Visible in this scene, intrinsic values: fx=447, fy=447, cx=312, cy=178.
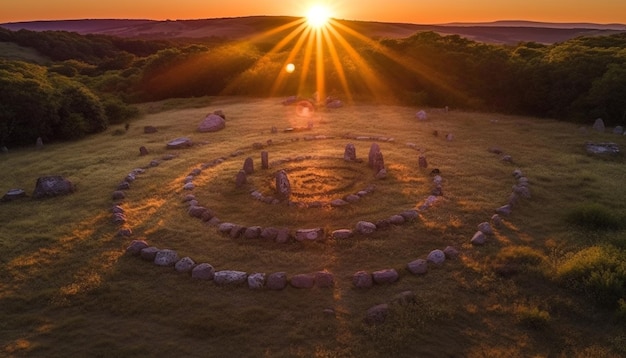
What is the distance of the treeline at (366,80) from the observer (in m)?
24.0

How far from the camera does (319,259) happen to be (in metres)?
Answer: 10.5

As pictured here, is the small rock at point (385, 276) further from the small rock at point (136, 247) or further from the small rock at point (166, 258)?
the small rock at point (136, 247)

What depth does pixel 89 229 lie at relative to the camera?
41.1 feet

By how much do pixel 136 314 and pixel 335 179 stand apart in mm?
8057

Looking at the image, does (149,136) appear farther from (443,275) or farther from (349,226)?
(443,275)

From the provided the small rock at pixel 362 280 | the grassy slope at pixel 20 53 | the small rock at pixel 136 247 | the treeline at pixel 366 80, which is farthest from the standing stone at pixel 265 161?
the grassy slope at pixel 20 53

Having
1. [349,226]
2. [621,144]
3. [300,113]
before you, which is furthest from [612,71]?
[349,226]

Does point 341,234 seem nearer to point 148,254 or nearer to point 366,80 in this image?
point 148,254

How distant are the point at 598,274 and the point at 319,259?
18.9 feet

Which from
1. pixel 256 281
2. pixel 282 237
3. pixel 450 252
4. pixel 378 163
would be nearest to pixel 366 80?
pixel 378 163

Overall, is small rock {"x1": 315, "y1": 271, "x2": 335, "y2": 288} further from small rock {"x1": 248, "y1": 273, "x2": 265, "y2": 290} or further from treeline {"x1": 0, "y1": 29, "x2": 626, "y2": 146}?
treeline {"x1": 0, "y1": 29, "x2": 626, "y2": 146}

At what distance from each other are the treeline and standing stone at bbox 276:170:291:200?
16.2 metres

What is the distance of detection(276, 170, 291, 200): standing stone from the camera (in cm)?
1359

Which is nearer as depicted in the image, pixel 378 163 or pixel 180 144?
pixel 378 163
